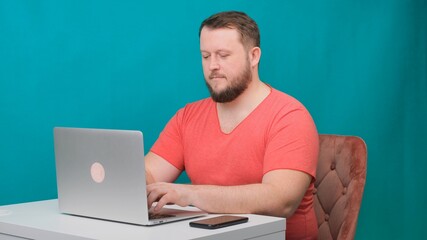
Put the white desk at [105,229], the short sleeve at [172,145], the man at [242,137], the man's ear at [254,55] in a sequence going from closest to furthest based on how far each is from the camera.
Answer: the white desk at [105,229] < the man at [242,137] < the man's ear at [254,55] < the short sleeve at [172,145]

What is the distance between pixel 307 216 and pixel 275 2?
130cm

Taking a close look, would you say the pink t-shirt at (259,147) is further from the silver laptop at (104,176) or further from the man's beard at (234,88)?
the silver laptop at (104,176)

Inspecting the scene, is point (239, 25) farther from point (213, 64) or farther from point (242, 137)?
point (242, 137)

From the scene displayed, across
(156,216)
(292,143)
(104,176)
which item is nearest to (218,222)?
(156,216)

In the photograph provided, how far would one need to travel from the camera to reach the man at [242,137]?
2.53m

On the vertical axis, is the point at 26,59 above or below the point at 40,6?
below

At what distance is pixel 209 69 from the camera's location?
2.72 metres

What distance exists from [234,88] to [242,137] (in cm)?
17

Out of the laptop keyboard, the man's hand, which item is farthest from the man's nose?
the laptop keyboard

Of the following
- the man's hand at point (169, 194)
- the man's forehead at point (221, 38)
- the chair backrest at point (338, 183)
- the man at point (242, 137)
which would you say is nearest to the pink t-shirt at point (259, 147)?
the man at point (242, 137)

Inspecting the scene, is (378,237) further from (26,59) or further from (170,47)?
(26,59)

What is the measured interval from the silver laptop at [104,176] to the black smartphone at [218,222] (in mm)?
101

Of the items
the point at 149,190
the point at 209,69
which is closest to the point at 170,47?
the point at 209,69

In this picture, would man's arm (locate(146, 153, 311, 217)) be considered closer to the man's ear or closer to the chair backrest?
the chair backrest
